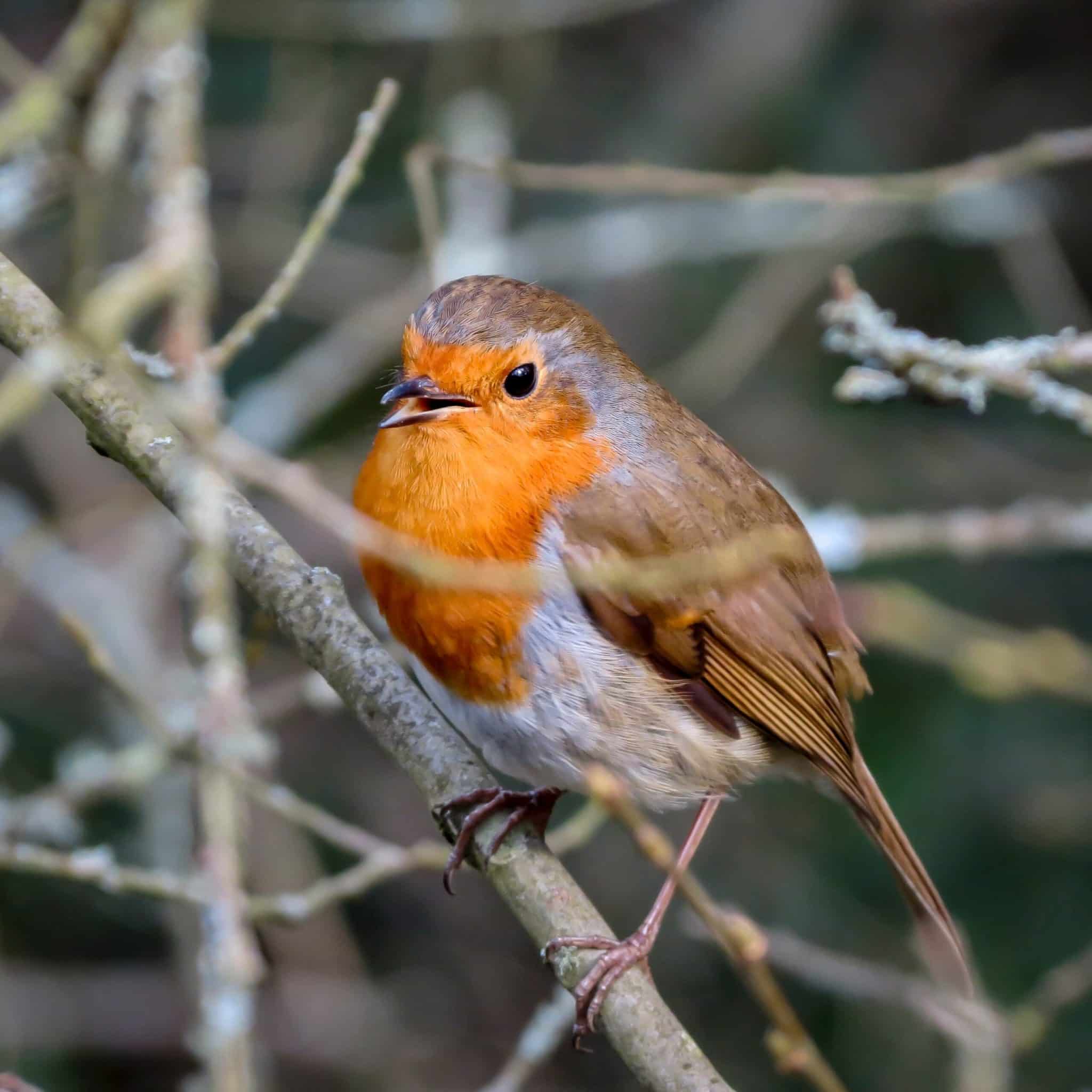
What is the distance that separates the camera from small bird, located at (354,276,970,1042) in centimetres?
269

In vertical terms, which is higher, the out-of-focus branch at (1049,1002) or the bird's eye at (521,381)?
the bird's eye at (521,381)

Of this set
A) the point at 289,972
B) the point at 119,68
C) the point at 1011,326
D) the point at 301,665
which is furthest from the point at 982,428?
the point at 119,68

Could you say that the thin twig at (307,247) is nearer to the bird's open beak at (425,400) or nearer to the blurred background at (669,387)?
the bird's open beak at (425,400)

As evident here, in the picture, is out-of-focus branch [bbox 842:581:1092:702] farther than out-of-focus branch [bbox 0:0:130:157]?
Yes

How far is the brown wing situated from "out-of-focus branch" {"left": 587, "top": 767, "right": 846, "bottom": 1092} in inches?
42.1

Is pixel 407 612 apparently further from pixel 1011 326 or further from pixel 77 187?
pixel 1011 326

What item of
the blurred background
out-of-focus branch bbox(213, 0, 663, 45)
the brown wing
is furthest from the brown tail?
out-of-focus branch bbox(213, 0, 663, 45)

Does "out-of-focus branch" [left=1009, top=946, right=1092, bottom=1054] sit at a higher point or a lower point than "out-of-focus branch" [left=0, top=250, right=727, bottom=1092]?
lower

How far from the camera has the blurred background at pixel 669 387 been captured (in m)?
4.37

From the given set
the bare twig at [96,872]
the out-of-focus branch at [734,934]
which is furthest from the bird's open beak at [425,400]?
the out-of-focus branch at [734,934]

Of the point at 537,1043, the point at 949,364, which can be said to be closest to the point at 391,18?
the point at 949,364

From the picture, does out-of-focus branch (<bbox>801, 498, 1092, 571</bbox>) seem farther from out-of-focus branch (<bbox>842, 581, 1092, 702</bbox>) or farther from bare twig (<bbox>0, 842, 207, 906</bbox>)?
bare twig (<bbox>0, 842, 207, 906</bbox>)

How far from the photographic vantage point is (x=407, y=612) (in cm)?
271

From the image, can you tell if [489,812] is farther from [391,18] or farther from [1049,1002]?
[391,18]
